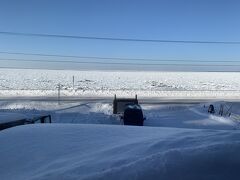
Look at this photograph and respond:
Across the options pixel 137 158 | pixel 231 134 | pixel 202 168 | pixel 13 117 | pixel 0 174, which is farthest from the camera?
pixel 13 117

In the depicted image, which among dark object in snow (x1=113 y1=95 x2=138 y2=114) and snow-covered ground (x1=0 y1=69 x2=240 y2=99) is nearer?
dark object in snow (x1=113 y1=95 x2=138 y2=114)

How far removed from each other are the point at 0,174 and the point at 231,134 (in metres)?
2.58

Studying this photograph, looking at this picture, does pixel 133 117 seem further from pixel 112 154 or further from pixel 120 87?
pixel 120 87

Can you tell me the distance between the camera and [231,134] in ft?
14.0

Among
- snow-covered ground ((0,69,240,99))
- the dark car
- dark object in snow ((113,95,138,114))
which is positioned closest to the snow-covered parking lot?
the dark car

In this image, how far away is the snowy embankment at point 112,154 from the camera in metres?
3.11

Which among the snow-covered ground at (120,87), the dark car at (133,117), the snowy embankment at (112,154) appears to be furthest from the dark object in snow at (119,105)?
the snow-covered ground at (120,87)

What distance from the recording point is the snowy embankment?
122 inches

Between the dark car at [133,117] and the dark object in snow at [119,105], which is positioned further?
the dark object in snow at [119,105]

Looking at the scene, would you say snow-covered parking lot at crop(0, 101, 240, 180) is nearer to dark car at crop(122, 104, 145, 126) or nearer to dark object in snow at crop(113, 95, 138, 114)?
dark car at crop(122, 104, 145, 126)

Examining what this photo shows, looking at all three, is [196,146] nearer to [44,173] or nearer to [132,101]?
[44,173]

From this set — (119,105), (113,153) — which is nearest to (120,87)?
(119,105)

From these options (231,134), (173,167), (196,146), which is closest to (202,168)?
(173,167)

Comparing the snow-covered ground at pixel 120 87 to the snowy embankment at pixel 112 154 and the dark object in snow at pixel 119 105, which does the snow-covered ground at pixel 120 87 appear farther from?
the snowy embankment at pixel 112 154
